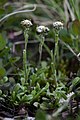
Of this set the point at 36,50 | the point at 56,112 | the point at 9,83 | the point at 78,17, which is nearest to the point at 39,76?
the point at 9,83

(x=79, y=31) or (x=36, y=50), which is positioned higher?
(x=79, y=31)

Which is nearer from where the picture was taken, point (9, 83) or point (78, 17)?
point (9, 83)

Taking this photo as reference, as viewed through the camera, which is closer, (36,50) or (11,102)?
(11,102)

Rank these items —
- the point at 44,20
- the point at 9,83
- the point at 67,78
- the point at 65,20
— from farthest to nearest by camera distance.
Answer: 1. the point at 44,20
2. the point at 65,20
3. the point at 67,78
4. the point at 9,83

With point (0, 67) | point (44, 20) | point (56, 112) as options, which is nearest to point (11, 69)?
point (0, 67)

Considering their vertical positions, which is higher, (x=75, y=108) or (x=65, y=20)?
Answer: (x=65, y=20)

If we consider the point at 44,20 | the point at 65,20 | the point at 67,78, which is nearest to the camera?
the point at 67,78

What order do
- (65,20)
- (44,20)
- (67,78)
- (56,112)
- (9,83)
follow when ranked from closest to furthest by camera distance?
(56,112), (9,83), (67,78), (65,20), (44,20)

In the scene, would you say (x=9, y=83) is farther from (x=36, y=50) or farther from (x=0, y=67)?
(x=36, y=50)

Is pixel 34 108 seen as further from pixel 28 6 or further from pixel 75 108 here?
pixel 28 6
